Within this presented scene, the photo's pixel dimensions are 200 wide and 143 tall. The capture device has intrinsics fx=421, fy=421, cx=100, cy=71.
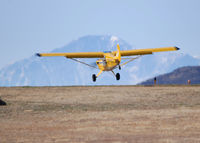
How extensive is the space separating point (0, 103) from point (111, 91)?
12.4m

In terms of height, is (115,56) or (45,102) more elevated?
(115,56)

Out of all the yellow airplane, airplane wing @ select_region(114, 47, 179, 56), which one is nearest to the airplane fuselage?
the yellow airplane

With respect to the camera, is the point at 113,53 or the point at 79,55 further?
the point at 113,53

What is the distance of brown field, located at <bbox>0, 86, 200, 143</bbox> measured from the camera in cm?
1714

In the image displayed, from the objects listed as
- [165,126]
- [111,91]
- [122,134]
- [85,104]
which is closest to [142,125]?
[165,126]

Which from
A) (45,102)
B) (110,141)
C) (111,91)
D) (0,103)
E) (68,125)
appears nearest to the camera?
(110,141)

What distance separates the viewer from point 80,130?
19031 millimetres

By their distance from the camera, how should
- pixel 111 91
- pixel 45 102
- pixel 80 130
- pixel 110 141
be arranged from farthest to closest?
pixel 111 91 < pixel 45 102 < pixel 80 130 < pixel 110 141

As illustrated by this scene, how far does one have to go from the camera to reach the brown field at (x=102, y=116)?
17.1 meters

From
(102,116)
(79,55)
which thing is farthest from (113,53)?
(102,116)

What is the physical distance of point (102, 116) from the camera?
24.0 metres

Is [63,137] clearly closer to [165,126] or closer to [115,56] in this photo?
[165,126]

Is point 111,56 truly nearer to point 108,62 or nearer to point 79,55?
point 108,62

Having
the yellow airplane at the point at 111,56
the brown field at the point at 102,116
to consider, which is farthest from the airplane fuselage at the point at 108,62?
the brown field at the point at 102,116
